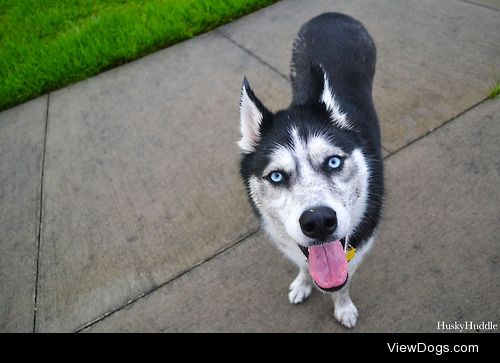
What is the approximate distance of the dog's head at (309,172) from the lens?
1995 mm

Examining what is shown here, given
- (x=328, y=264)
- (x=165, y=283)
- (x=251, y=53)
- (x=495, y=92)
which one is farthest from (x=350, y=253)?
(x=251, y=53)

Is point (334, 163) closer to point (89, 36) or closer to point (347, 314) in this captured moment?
point (347, 314)

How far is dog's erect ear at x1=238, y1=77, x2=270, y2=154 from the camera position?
7.70 feet

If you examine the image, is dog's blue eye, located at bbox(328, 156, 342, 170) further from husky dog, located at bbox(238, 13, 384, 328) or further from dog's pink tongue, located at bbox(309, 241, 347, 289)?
dog's pink tongue, located at bbox(309, 241, 347, 289)

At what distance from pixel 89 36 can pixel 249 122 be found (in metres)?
5.05

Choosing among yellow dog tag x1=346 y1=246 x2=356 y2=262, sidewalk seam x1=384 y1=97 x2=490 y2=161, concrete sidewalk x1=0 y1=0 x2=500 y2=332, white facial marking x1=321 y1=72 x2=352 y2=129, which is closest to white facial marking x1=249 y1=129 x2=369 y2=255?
yellow dog tag x1=346 y1=246 x2=356 y2=262

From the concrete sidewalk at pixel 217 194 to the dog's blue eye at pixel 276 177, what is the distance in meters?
1.15

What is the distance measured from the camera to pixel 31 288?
3.35m

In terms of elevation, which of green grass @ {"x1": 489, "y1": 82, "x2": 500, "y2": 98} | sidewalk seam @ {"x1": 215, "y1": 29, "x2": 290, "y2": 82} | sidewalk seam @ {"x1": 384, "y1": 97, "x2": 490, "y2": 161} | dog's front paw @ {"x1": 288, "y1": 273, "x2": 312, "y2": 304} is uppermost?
sidewalk seam @ {"x1": 215, "y1": 29, "x2": 290, "y2": 82}

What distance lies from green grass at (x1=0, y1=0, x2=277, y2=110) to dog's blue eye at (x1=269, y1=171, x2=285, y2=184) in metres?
4.65

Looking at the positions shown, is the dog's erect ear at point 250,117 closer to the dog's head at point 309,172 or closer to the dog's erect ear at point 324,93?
the dog's head at point 309,172

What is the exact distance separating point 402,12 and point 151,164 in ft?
14.6

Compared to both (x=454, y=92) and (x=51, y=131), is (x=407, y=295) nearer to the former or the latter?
(x=454, y=92)
